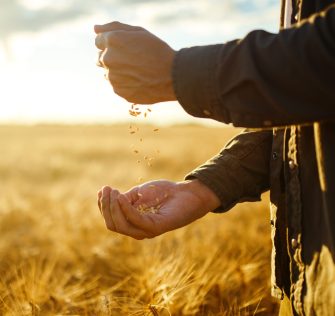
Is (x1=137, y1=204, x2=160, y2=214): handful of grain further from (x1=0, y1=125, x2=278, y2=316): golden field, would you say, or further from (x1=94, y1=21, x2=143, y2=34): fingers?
(x1=94, y1=21, x2=143, y2=34): fingers

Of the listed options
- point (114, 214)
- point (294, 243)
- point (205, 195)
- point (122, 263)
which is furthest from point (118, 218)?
point (122, 263)

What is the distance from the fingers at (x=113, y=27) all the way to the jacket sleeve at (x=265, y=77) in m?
0.13

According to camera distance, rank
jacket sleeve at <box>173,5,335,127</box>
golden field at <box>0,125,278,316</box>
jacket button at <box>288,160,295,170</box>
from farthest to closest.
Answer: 1. golden field at <box>0,125,278,316</box>
2. jacket button at <box>288,160,295,170</box>
3. jacket sleeve at <box>173,5,335,127</box>

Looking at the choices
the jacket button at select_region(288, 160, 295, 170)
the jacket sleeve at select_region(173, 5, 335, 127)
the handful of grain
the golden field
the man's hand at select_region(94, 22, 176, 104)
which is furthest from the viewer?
the golden field

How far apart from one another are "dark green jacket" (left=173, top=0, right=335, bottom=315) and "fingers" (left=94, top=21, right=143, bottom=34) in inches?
5.0

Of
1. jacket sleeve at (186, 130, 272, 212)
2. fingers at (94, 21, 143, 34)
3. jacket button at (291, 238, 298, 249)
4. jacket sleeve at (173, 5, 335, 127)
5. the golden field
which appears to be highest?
fingers at (94, 21, 143, 34)

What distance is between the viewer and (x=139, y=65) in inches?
43.4

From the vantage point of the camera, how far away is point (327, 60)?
96 centimetres

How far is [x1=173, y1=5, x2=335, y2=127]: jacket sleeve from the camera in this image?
3.21 ft

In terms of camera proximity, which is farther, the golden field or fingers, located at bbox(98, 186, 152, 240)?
the golden field

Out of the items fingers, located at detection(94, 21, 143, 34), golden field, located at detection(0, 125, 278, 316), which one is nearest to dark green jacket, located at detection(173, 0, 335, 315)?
fingers, located at detection(94, 21, 143, 34)

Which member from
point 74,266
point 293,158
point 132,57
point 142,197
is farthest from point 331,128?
point 74,266

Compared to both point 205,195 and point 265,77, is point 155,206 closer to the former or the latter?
point 205,195

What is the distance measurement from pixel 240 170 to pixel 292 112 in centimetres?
50
